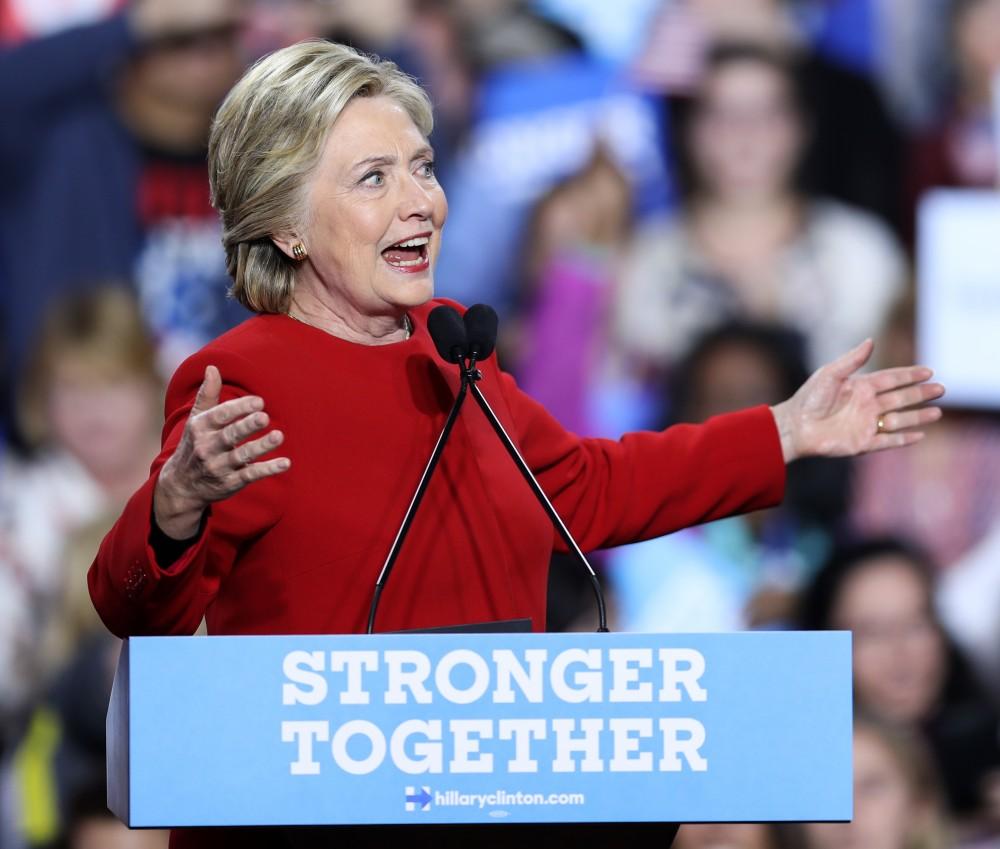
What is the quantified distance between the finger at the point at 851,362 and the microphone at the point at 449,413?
1.67ft

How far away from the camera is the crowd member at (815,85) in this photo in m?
4.43

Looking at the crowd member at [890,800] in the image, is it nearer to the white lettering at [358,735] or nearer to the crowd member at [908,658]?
the crowd member at [908,658]

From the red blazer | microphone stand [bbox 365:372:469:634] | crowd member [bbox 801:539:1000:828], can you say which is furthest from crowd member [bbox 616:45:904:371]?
microphone stand [bbox 365:372:469:634]

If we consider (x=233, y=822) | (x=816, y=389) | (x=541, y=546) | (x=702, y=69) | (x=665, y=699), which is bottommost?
(x=233, y=822)

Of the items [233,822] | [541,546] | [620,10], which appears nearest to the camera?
[233,822]

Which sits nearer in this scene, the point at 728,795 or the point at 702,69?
the point at 728,795

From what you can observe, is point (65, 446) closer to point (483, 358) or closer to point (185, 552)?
point (483, 358)

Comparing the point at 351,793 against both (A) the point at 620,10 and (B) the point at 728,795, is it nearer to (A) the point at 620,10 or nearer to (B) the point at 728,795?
(B) the point at 728,795

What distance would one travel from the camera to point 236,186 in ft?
6.47

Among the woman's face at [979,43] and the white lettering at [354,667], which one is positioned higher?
the woman's face at [979,43]

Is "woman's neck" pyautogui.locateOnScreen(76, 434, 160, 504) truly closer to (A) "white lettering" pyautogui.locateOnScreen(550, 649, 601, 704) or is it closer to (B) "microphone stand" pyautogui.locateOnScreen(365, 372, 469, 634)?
(B) "microphone stand" pyautogui.locateOnScreen(365, 372, 469, 634)

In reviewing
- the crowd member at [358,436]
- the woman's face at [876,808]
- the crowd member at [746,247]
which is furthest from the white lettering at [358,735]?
the crowd member at [746,247]

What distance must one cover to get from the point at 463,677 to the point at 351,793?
0.48 ft

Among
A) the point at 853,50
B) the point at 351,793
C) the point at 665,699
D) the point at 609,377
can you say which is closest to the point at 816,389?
the point at 665,699
